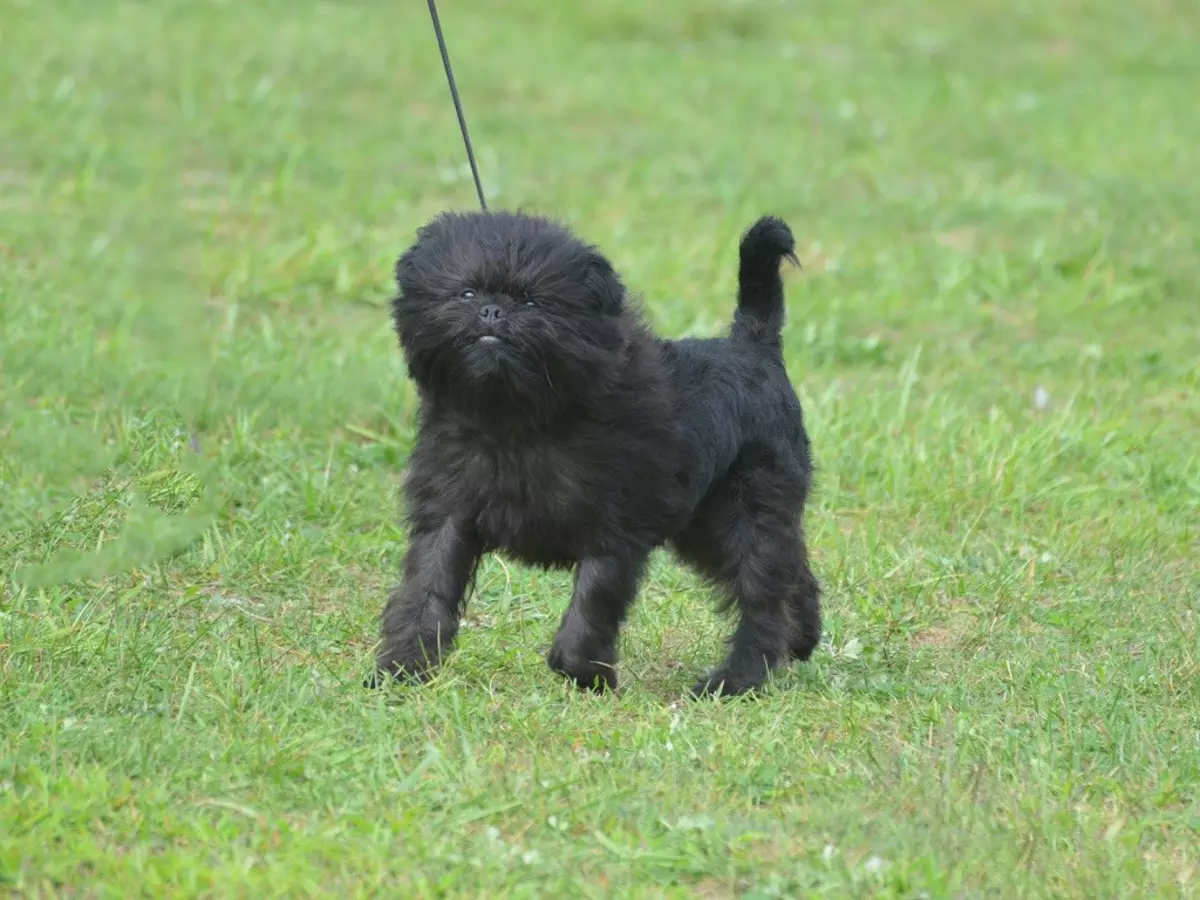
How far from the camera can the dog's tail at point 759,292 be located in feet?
20.9

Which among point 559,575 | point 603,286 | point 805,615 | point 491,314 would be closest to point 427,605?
point 491,314

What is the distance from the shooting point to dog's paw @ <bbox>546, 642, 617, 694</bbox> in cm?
551

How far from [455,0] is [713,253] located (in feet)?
25.3

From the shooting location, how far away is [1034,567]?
23.8ft

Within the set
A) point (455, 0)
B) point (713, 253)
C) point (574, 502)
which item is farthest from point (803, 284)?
point (455, 0)

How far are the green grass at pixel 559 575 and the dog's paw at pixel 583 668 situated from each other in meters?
0.10

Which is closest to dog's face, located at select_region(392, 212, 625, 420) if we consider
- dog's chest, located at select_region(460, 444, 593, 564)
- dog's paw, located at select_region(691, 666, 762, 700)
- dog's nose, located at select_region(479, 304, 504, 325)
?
dog's nose, located at select_region(479, 304, 504, 325)

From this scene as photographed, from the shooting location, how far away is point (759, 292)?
21.1 ft

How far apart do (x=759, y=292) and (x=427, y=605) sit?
171cm

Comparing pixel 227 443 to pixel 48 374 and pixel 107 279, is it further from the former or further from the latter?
pixel 107 279

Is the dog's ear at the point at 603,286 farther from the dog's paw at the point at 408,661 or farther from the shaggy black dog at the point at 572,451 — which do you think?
the dog's paw at the point at 408,661

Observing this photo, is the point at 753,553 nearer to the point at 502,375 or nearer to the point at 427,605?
the point at 427,605

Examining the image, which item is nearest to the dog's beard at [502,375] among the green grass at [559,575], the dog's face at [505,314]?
the dog's face at [505,314]

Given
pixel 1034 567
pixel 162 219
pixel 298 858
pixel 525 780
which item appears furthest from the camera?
pixel 162 219
